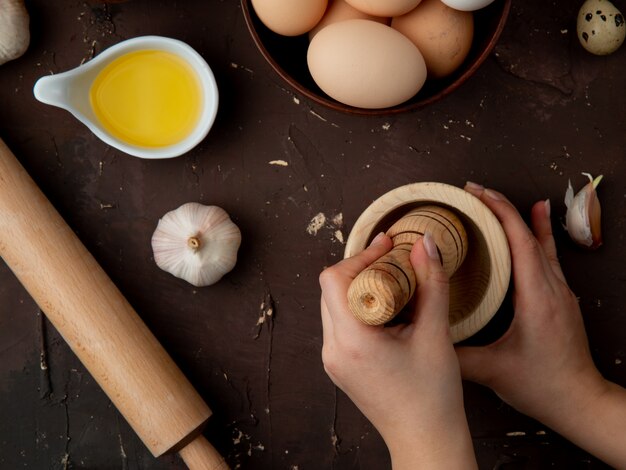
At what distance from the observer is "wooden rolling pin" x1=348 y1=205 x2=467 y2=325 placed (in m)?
0.59

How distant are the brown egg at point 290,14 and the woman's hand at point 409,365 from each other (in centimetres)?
→ 30

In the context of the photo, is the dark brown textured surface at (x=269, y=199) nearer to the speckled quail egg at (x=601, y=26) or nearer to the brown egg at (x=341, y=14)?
the speckled quail egg at (x=601, y=26)

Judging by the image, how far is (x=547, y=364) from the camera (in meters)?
0.91

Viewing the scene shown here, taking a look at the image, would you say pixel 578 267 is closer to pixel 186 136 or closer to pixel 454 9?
pixel 454 9

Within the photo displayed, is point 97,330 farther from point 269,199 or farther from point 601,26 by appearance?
point 601,26

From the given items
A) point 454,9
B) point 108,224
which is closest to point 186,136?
point 108,224

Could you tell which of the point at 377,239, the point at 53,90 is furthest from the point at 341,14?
the point at 53,90

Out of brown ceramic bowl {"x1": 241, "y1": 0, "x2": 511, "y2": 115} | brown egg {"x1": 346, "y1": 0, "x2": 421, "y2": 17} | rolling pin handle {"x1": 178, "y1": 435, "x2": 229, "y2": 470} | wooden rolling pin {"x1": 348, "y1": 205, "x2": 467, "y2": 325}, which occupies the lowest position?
rolling pin handle {"x1": 178, "y1": 435, "x2": 229, "y2": 470}

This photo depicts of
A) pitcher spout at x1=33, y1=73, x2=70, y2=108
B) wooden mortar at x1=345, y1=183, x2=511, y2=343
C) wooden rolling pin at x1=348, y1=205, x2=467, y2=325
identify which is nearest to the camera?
wooden rolling pin at x1=348, y1=205, x2=467, y2=325

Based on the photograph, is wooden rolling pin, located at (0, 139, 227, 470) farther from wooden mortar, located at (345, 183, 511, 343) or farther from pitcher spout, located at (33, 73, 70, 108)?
wooden mortar, located at (345, 183, 511, 343)

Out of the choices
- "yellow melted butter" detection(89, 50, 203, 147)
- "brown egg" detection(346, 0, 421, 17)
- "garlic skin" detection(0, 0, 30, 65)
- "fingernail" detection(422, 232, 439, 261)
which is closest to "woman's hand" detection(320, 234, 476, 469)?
"fingernail" detection(422, 232, 439, 261)

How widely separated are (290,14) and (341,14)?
0.24ft

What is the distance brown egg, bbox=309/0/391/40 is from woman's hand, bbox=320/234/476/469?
11.7 inches

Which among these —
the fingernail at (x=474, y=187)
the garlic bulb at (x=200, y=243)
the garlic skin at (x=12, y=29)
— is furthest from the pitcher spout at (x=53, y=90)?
the fingernail at (x=474, y=187)
